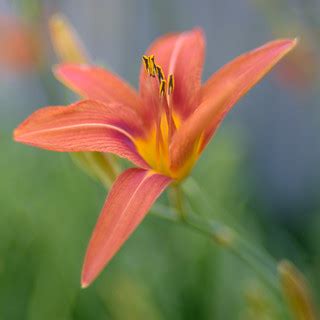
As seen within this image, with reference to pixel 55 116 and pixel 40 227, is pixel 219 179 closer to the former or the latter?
pixel 40 227

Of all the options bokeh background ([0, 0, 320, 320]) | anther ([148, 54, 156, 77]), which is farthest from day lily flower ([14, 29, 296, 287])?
bokeh background ([0, 0, 320, 320])

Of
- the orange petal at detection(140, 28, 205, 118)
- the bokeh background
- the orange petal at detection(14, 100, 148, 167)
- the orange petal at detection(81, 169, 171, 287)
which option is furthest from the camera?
the bokeh background

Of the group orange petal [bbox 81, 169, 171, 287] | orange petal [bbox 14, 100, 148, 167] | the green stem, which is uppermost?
orange petal [bbox 14, 100, 148, 167]

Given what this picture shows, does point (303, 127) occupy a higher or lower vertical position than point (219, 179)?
lower

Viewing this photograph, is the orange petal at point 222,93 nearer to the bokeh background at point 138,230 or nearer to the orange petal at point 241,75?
the orange petal at point 241,75

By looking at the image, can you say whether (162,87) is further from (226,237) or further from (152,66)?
(226,237)

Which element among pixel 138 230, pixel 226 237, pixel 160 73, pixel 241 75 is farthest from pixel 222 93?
pixel 138 230

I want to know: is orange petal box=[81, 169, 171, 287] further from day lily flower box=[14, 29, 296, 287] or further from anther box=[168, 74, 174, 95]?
anther box=[168, 74, 174, 95]

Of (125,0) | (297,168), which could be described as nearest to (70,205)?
(125,0)
